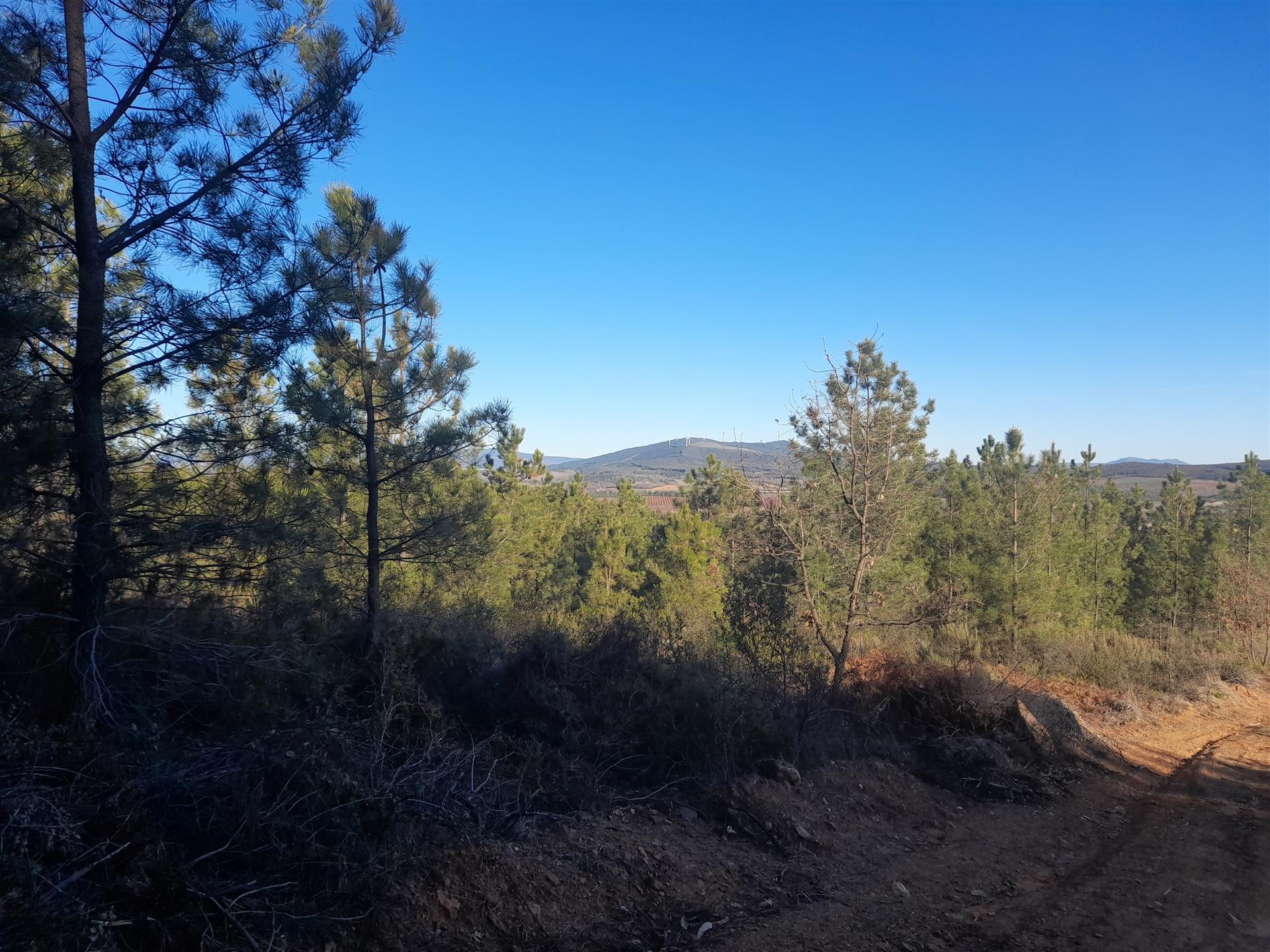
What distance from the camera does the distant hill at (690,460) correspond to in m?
12.7

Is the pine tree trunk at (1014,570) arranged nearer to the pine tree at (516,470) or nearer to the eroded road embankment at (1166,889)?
the eroded road embankment at (1166,889)

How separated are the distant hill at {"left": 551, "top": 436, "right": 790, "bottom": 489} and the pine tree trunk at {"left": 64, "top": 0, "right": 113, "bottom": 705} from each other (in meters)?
9.61

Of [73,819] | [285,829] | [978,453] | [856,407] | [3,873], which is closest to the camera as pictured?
[3,873]

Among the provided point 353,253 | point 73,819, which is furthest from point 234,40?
point 73,819

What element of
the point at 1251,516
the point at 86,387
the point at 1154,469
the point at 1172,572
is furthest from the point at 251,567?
the point at 1154,469

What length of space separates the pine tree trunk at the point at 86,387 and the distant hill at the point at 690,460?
9612 mm

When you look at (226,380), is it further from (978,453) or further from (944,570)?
(978,453)

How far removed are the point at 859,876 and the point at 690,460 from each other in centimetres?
3727

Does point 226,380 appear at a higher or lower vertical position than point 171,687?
higher

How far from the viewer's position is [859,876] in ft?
18.5

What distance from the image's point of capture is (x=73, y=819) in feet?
11.2

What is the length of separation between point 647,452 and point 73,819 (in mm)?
121245

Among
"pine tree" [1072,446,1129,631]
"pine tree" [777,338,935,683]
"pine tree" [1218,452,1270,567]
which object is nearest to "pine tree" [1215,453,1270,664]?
"pine tree" [1218,452,1270,567]

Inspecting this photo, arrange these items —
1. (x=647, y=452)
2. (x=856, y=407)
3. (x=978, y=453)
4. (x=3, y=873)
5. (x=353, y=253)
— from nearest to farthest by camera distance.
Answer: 1. (x=3, y=873)
2. (x=353, y=253)
3. (x=856, y=407)
4. (x=978, y=453)
5. (x=647, y=452)
